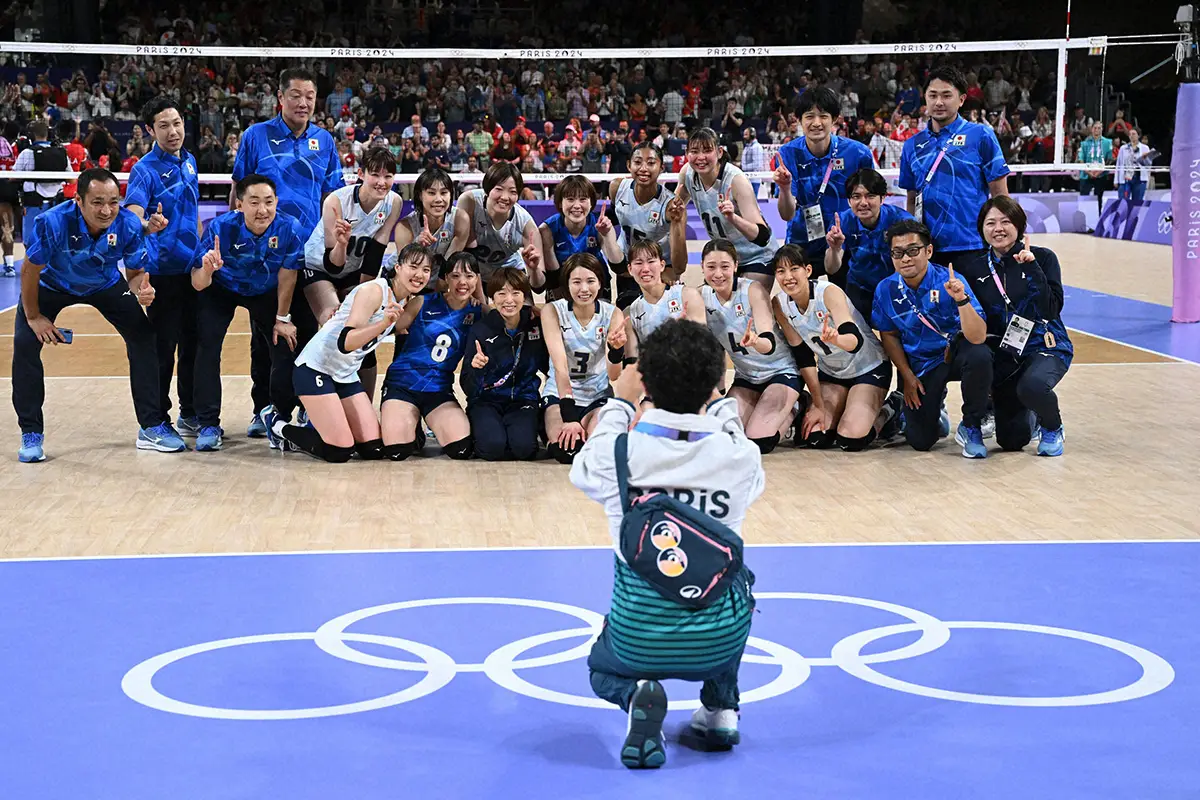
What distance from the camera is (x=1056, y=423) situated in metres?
6.81

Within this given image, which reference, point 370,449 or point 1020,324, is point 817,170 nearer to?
point 1020,324

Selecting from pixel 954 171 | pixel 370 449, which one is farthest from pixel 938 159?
pixel 370 449

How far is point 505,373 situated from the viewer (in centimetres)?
688

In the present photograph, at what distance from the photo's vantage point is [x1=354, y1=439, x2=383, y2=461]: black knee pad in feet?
22.4

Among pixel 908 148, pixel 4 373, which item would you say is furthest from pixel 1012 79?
pixel 4 373

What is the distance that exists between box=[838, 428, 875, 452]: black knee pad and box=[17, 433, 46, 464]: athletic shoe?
3999 mm

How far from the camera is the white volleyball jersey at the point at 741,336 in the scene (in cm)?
695

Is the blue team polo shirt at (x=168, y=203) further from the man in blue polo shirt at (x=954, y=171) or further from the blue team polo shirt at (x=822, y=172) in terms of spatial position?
the man in blue polo shirt at (x=954, y=171)

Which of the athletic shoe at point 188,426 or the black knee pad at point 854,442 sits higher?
the athletic shoe at point 188,426

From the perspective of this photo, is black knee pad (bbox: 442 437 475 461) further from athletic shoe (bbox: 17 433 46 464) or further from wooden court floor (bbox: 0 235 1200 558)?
athletic shoe (bbox: 17 433 46 464)

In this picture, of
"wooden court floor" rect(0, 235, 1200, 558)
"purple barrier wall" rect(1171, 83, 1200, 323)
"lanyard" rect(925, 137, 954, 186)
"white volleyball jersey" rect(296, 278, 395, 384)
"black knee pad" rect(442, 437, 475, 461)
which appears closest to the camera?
"wooden court floor" rect(0, 235, 1200, 558)

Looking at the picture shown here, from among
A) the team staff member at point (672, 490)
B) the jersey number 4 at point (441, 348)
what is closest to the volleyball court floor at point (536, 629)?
the team staff member at point (672, 490)

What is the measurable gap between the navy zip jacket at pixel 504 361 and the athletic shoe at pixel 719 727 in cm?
366

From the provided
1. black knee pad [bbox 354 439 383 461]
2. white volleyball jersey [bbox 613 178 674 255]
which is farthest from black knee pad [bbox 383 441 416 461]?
white volleyball jersey [bbox 613 178 674 255]
